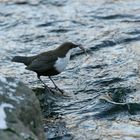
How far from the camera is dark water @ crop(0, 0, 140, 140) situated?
7.45m

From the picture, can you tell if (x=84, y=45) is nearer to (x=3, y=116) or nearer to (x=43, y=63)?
(x=43, y=63)

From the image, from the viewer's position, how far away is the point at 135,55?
31.9 feet

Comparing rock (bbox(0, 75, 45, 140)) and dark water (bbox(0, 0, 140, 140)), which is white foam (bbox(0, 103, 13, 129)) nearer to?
A: rock (bbox(0, 75, 45, 140))

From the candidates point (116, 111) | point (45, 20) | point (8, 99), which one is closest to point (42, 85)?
point (116, 111)

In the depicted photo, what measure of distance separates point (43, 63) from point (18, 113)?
7.76 feet

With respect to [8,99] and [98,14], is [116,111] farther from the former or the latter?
[98,14]

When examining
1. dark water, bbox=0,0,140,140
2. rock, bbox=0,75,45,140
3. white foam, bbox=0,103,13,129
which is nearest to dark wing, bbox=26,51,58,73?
dark water, bbox=0,0,140,140

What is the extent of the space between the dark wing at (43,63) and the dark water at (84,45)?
1.61 ft

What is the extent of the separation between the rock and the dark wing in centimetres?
186

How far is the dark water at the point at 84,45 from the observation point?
7453mm

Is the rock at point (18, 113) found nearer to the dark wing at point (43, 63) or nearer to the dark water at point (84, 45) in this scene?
the dark water at point (84, 45)

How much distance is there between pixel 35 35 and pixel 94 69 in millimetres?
2359

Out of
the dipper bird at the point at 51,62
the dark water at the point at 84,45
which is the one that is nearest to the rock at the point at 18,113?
the dark water at the point at 84,45

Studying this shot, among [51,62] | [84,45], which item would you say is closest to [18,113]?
[51,62]
